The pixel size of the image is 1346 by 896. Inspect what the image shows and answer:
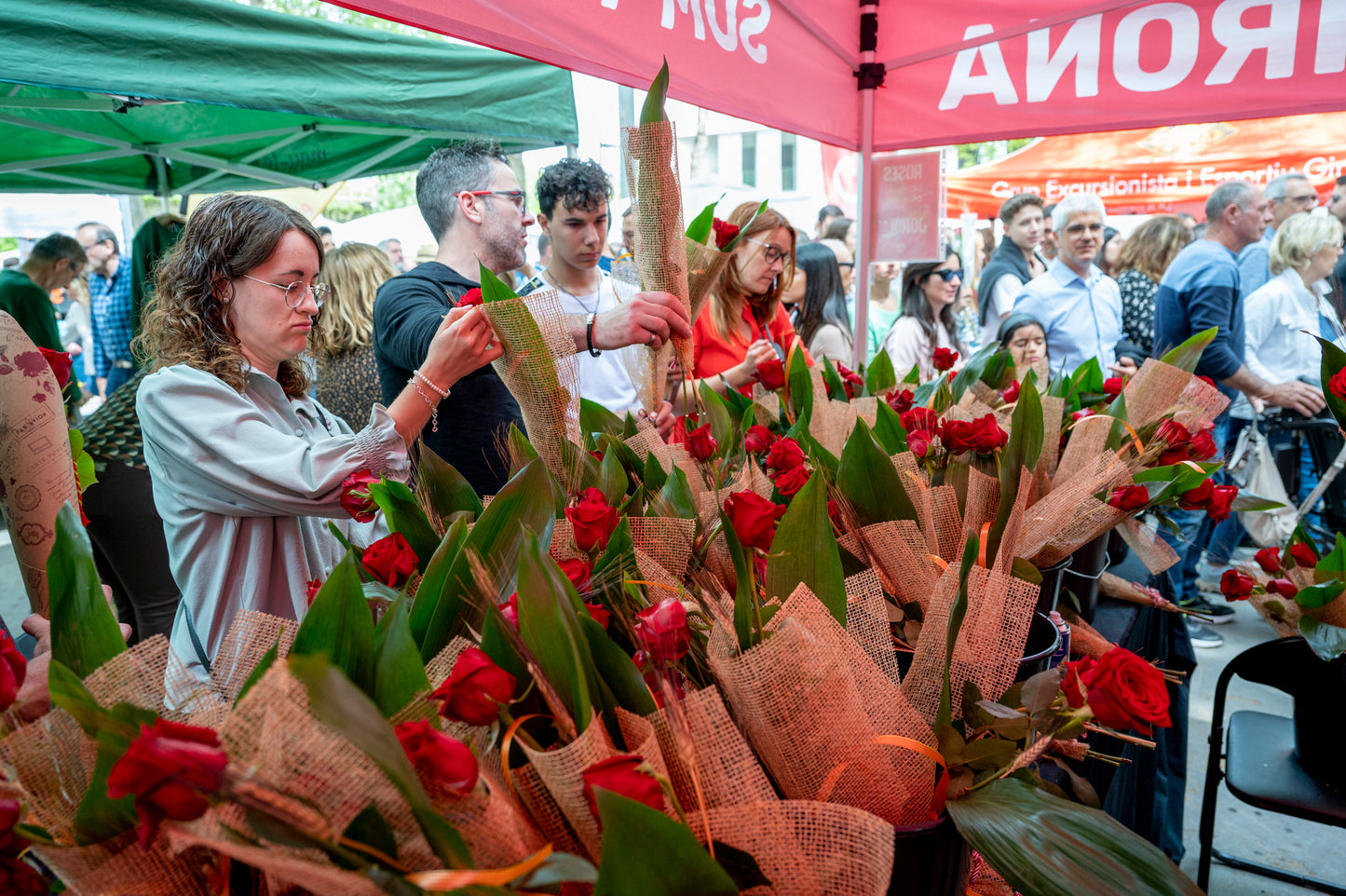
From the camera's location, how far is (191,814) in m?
0.42

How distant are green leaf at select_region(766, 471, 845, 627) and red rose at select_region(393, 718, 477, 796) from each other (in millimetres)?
392

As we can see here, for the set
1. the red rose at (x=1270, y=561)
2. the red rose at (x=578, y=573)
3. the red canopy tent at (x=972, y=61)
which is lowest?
the red rose at (x=1270, y=561)

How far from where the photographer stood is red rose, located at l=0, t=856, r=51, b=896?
1.72 feet

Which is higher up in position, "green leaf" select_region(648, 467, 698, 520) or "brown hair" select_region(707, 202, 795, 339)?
"brown hair" select_region(707, 202, 795, 339)

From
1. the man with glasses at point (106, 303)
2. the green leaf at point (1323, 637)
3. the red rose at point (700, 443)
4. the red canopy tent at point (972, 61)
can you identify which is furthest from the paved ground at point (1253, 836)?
the man with glasses at point (106, 303)

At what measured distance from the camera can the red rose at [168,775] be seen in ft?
1.32

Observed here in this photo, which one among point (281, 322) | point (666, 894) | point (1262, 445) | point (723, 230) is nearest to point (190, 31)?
point (281, 322)

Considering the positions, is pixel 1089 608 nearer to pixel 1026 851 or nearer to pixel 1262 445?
pixel 1026 851

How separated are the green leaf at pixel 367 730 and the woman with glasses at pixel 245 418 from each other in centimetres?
91

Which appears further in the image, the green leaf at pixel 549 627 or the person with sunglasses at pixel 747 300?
the person with sunglasses at pixel 747 300

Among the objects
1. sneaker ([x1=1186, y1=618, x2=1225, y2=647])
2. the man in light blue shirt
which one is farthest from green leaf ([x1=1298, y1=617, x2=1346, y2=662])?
the man in light blue shirt

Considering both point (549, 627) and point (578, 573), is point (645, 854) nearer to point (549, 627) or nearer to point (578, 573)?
point (549, 627)

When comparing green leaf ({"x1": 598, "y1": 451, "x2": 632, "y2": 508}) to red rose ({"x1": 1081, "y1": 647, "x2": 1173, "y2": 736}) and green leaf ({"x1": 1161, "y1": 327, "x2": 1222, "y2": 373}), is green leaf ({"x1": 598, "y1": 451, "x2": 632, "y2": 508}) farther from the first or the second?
green leaf ({"x1": 1161, "y1": 327, "x2": 1222, "y2": 373})

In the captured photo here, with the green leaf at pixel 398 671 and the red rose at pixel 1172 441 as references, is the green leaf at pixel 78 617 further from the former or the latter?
the red rose at pixel 1172 441
